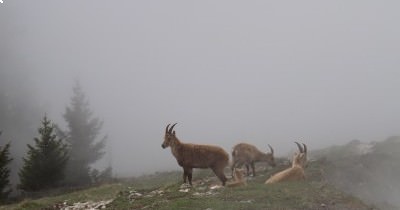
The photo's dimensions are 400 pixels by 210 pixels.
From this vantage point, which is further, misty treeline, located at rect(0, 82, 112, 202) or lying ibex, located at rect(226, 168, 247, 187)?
misty treeline, located at rect(0, 82, 112, 202)

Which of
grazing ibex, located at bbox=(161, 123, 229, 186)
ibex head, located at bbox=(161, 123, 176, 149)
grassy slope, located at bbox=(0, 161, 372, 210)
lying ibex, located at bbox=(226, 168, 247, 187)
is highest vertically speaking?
ibex head, located at bbox=(161, 123, 176, 149)

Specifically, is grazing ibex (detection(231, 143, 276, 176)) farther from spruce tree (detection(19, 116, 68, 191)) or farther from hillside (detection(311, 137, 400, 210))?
spruce tree (detection(19, 116, 68, 191))

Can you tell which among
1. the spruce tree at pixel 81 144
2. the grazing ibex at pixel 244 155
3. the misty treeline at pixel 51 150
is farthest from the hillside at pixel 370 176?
the spruce tree at pixel 81 144

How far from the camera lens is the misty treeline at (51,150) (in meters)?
39.2

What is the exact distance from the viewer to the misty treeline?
1543 inches

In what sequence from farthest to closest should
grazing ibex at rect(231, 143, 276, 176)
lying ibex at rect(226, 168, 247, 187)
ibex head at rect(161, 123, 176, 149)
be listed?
grazing ibex at rect(231, 143, 276, 176), ibex head at rect(161, 123, 176, 149), lying ibex at rect(226, 168, 247, 187)

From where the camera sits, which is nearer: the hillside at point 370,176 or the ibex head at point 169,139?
the ibex head at point 169,139

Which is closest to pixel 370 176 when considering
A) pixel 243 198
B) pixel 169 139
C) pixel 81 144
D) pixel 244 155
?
pixel 244 155

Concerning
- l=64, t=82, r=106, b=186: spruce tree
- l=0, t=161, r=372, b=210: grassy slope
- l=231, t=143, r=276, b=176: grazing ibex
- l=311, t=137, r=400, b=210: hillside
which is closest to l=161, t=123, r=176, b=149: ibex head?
l=0, t=161, r=372, b=210: grassy slope

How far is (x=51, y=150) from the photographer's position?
39.4m

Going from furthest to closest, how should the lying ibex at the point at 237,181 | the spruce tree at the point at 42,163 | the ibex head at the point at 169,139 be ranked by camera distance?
the spruce tree at the point at 42,163 < the ibex head at the point at 169,139 < the lying ibex at the point at 237,181

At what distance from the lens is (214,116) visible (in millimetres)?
148500

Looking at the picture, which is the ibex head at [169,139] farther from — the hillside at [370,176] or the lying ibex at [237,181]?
the hillside at [370,176]

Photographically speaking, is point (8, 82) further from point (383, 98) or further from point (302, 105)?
point (383, 98)
